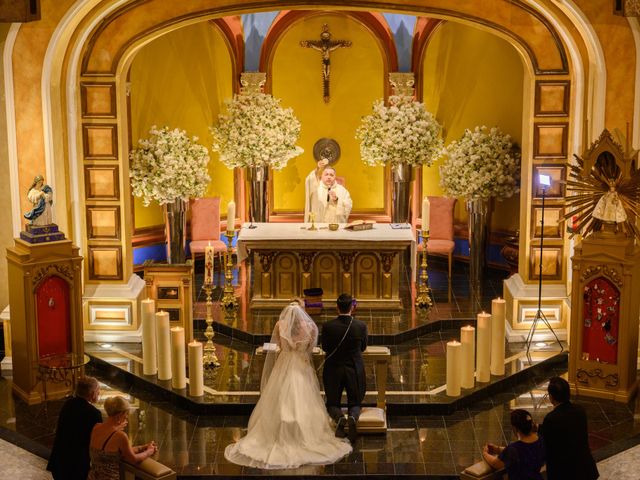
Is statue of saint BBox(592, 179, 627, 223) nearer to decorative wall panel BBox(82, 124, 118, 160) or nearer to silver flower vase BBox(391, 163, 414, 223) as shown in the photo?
silver flower vase BBox(391, 163, 414, 223)

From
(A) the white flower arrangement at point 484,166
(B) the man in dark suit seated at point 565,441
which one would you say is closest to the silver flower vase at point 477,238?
(A) the white flower arrangement at point 484,166

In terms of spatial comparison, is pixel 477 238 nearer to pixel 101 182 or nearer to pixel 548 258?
pixel 548 258

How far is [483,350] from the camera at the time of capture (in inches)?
373

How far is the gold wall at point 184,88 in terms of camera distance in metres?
13.6

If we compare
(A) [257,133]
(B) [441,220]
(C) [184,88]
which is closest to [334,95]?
(A) [257,133]

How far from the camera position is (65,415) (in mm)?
6797

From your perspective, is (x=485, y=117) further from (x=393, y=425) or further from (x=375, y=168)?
(x=393, y=425)

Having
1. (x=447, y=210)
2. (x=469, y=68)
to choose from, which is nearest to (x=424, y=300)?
(x=447, y=210)

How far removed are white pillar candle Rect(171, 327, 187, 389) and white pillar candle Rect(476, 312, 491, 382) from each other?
2867mm

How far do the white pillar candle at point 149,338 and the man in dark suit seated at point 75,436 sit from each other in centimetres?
288

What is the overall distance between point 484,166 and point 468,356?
13.3ft

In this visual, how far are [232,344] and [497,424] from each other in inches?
132

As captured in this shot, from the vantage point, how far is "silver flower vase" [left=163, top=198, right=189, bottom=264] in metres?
13.1

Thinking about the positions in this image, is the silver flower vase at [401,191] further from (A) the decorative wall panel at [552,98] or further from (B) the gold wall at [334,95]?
(A) the decorative wall panel at [552,98]
